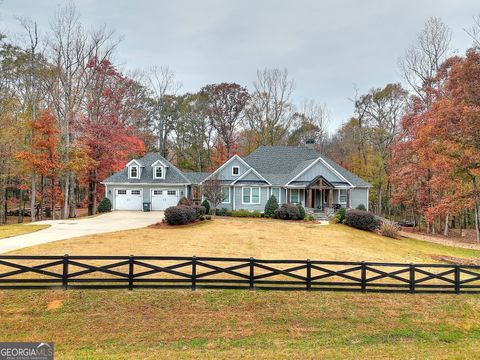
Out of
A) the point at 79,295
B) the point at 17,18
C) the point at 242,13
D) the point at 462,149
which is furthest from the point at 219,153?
the point at 79,295

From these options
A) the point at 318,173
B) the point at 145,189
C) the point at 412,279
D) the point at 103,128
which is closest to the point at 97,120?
the point at 103,128

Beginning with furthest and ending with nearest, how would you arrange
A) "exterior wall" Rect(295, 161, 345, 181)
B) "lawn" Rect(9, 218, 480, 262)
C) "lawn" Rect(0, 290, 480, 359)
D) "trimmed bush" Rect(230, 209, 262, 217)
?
"exterior wall" Rect(295, 161, 345, 181)
"trimmed bush" Rect(230, 209, 262, 217)
"lawn" Rect(9, 218, 480, 262)
"lawn" Rect(0, 290, 480, 359)

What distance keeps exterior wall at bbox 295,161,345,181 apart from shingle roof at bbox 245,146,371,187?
3.48 ft

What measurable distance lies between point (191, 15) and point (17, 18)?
15988 millimetres

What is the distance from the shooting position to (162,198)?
31781mm

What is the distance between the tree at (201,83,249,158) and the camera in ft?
138

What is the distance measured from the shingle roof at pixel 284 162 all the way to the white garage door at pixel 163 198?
8.92 m

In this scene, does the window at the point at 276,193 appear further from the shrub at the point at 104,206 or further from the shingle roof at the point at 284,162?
the shrub at the point at 104,206

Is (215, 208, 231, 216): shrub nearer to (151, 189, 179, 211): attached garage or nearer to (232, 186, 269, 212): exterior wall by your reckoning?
(232, 186, 269, 212): exterior wall

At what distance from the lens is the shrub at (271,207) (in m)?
27.7

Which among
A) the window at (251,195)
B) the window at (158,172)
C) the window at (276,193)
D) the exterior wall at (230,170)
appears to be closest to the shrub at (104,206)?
the window at (158,172)

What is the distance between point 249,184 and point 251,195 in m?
1.13

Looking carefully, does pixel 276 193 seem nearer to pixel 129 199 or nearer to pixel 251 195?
pixel 251 195

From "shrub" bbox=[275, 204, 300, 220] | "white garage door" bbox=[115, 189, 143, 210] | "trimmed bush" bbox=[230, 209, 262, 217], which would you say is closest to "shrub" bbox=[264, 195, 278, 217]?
"trimmed bush" bbox=[230, 209, 262, 217]
